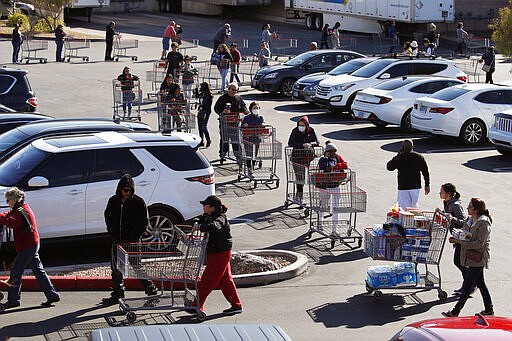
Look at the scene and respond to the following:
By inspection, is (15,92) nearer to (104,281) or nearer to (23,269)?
(104,281)

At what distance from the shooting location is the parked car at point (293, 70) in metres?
33.0

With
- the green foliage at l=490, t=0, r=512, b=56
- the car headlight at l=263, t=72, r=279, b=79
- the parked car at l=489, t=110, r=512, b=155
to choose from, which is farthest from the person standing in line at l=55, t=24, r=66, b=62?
the parked car at l=489, t=110, r=512, b=155

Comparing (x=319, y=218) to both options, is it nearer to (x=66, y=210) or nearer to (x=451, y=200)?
(x=451, y=200)

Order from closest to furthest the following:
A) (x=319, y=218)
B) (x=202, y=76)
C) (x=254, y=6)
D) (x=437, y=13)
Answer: (x=319, y=218) < (x=202, y=76) < (x=437, y=13) < (x=254, y=6)

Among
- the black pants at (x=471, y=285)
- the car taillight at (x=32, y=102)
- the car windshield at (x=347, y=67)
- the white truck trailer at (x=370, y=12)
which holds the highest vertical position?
the white truck trailer at (x=370, y=12)

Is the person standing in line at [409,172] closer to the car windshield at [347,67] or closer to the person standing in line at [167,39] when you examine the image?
the car windshield at [347,67]

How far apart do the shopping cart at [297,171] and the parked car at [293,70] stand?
14.6m

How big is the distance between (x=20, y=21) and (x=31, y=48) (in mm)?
8086

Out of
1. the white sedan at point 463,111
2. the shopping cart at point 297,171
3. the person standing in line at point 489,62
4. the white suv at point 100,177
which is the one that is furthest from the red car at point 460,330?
the person standing in line at point 489,62

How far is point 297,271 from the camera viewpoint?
14.0 m

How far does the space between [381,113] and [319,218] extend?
37.1ft

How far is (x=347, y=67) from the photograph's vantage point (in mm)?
31609

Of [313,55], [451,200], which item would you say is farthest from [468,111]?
[451,200]

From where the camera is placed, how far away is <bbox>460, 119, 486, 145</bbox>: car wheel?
2514cm
